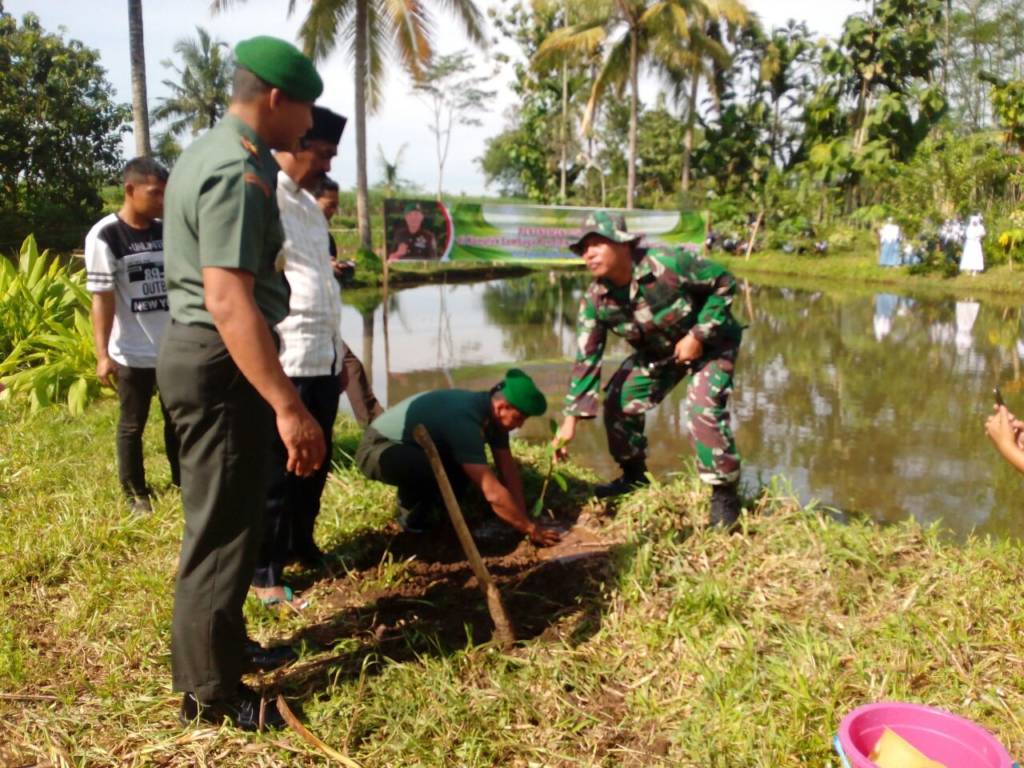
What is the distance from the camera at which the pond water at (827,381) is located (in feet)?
15.1

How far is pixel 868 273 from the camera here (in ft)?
63.4

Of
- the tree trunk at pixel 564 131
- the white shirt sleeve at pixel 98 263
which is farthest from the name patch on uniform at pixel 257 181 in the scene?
the tree trunk at pixel 564 131

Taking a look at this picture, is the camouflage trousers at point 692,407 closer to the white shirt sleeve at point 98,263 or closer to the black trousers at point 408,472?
the black trousers at point 408,472

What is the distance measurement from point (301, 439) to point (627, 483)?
2.29 m

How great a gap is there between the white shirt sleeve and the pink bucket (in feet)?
10.7

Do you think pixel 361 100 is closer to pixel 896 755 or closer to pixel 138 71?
pixel 138 71

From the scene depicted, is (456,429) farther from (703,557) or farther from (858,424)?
(858,424)

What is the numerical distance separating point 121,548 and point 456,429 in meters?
A: 1.43

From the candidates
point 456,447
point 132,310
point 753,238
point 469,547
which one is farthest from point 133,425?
point 753,238

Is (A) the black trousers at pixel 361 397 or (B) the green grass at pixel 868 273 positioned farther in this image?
(B) the green grass at pixel 868 273

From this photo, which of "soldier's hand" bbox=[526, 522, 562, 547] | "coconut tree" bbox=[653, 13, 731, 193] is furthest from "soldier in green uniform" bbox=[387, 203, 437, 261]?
"soldier's hand" bbox=[526, 522, 562, 547]

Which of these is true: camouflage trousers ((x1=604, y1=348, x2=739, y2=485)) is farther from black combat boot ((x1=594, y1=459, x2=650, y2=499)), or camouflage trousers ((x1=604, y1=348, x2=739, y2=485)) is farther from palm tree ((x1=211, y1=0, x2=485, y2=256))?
palm tree ((x1=211, y1=0, x2=485, y2=256))

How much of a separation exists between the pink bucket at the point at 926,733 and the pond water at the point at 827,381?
7.11 feet

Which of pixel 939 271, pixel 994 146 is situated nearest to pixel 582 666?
pixel 939 271
